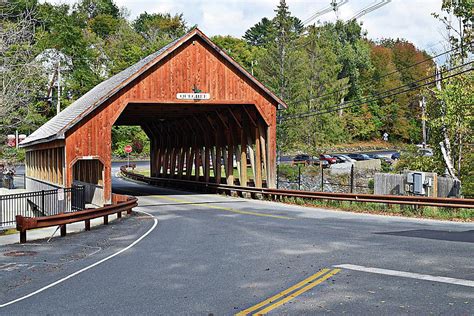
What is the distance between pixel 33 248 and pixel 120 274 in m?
5.52

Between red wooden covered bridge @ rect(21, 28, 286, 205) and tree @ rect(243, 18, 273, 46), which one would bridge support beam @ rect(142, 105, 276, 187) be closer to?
red wooden covered bridge @ rect(21, 28, 286, 205)

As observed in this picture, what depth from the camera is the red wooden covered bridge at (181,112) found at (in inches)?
955

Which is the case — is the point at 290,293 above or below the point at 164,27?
below

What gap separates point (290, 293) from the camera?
8.45 m

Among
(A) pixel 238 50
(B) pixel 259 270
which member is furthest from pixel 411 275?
(A) pixel 238 50

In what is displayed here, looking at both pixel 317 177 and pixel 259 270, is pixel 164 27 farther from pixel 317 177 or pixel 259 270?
pixel 259 270

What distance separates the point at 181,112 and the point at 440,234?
21356 mm

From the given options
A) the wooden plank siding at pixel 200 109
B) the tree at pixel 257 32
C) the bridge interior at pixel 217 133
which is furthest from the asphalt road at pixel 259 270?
the tree at pixel 257 32

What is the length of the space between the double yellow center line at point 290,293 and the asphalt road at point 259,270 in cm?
3

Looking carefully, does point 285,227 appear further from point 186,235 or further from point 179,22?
point 179,22

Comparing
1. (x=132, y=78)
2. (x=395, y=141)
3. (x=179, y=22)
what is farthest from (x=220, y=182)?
(x=179, y=22)

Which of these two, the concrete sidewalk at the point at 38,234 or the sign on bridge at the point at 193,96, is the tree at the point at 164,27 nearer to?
the sign on bridge at the point at 193,96

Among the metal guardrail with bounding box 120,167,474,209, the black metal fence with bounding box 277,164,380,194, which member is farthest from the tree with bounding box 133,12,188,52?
the metal guardrail with bounding box 120,167,474,209

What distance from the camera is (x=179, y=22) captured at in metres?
108
